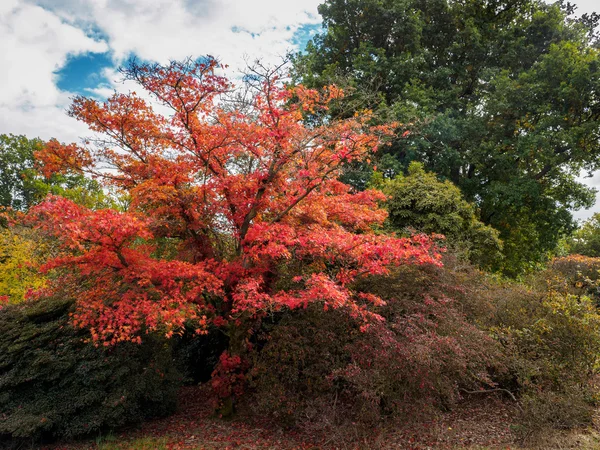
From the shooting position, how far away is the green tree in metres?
14.5

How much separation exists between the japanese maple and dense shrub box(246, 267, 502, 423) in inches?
20.9

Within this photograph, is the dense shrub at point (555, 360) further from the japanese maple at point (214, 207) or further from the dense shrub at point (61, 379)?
the dense shrub at point (61, 379)

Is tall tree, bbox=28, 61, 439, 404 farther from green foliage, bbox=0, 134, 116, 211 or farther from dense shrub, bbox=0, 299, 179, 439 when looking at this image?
green foliage, bbox=0, 134, 116, 211

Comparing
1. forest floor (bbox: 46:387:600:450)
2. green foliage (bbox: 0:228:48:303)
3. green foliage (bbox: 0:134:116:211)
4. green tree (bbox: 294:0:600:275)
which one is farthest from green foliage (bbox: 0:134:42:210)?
forest floor (bbox: 46:387:600:450)

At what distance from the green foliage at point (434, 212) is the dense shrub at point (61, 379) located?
7.74 m

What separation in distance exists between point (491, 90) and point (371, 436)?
1587 cm

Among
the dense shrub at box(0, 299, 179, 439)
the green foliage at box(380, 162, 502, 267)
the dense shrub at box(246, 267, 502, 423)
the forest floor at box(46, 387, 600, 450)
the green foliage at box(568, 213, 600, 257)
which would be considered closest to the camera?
the dense shrub at box(246, 267, 502, 423)

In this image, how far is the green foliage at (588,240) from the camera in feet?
86.8

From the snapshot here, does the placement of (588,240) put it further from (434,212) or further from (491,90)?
(434,212)

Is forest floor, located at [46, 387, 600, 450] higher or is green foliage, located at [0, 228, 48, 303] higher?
green foliage, located at [0, 228, 48, 303]

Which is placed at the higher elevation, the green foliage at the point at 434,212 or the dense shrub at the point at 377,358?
the green foliage at the point at 434,212

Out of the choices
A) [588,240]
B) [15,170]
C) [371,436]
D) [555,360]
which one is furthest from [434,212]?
[15,170]

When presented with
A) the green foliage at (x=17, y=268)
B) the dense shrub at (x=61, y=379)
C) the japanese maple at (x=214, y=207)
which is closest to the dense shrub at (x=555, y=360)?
the japanese maple at (x=214, y=207)

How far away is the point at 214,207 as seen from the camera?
768cm
